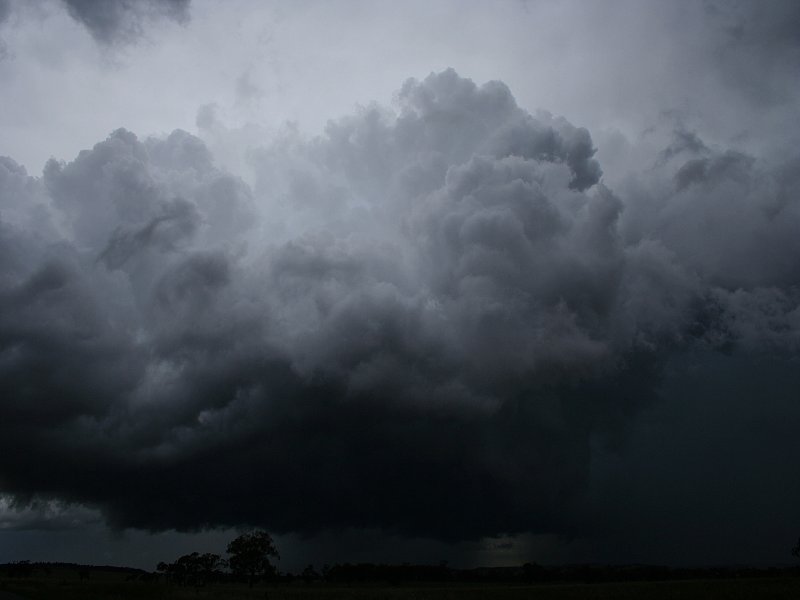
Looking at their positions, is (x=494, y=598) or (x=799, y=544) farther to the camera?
(x=799, y=544)

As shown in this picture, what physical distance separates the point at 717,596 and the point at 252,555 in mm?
127073

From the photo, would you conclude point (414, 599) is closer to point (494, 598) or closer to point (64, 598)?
point (494, 598)

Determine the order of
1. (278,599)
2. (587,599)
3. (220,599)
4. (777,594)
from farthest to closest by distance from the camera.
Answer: (278,599)
(220,599)
(587,599)
(777,594)

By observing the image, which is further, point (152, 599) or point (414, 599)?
point (152, 599)

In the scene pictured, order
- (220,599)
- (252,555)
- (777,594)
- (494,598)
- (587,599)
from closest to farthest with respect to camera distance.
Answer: (777,594) → (587,599) → (494,598) → (220,599) → (252,555)

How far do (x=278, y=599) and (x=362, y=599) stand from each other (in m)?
23.9

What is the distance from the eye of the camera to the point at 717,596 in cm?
6725

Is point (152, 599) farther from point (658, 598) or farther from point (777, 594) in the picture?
point (777, 594)

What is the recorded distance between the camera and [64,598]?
75.9 m

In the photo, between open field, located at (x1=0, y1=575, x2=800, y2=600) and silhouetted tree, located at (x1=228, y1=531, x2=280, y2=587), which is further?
silhouetted tree, located at (x1=228, y1=531, x2=280, y2=587)

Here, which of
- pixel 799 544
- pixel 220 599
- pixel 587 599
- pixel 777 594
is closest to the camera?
pixel 777 594

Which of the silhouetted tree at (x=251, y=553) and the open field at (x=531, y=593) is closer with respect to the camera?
the open field at (x=531, y=593)

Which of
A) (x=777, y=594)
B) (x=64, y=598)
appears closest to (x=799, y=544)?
(x=777, y=594)

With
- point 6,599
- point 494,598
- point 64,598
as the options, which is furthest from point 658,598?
point 6,599
